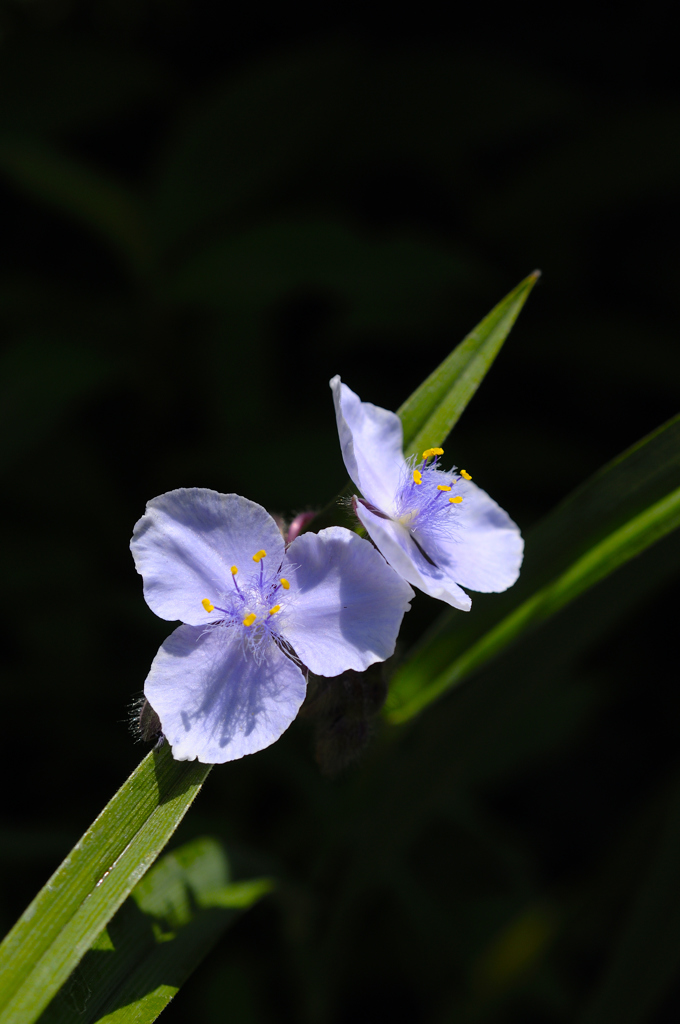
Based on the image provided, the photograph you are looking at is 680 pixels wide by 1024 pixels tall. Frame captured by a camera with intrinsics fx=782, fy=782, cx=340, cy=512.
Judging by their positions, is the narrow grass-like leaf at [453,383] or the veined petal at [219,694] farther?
the narrow grass-like leaf at [453,383]

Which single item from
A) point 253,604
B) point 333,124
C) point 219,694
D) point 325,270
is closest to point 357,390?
point 325,270

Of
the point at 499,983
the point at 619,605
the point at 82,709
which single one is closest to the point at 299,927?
the point at 499,983

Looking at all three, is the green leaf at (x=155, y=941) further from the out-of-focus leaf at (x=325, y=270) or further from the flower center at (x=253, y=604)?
Result: the out-of-focus leaf at (x=325, y=270)

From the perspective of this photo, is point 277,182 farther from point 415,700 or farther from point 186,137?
point 415,700

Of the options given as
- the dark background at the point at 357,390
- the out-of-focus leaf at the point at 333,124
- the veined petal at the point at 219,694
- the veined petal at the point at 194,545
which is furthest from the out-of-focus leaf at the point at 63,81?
the veined petal at the point at 219,694

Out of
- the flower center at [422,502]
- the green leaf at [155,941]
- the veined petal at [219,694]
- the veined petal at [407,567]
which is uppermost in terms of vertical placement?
the flower center at [422,502]
